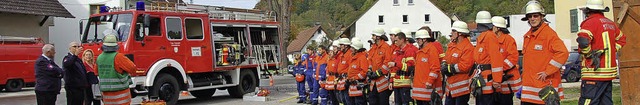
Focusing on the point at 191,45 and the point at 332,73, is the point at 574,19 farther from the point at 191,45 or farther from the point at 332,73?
the point at 332,73

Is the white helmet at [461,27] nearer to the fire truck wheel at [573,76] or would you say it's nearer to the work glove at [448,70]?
the work glove at [448,70]

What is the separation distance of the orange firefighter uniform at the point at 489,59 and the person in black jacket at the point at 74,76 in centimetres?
558

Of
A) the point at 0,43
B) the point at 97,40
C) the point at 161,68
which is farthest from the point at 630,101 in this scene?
the point at 0,43

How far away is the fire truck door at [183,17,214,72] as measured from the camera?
47.5ft

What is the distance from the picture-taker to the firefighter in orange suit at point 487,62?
6855 mm

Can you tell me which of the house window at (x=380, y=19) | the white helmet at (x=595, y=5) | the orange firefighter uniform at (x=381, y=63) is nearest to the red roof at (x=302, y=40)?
the house window at (x=380, y=19)

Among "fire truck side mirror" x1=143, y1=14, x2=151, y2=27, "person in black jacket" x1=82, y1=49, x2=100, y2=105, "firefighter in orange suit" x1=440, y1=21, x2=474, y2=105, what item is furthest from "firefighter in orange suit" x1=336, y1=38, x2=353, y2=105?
"fire truck side mirror" x1=143, y1=14, x2=151, y2=27

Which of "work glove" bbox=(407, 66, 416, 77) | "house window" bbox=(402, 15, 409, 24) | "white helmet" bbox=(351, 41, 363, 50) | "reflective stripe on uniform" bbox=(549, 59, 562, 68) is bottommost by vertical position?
"work glove" bbox=(407, 66, 416, 77)

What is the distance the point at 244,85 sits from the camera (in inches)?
656

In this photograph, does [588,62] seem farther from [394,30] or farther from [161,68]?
[161,68]

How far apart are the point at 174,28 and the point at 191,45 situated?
0.61m

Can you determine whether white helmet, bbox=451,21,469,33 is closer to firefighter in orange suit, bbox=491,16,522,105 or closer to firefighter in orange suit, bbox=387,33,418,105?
firefighter in orange suit, bbox=491,16,522,105

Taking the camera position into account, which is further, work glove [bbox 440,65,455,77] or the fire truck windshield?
the fire truck windshield

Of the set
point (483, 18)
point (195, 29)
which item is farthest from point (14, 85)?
point (483, 18)
